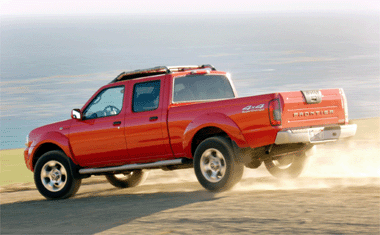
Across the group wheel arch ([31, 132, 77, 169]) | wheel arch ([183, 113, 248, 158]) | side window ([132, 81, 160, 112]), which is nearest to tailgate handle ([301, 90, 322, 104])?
wheel arch ([183, 113, 248, 158])

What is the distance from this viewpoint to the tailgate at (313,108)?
8148mm

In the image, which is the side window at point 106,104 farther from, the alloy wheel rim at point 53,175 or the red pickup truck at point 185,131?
the alloy wheel rim at point 53,175

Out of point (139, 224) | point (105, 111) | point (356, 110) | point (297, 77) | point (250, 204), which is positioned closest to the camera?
point (139, 224)

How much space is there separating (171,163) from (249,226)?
289 centimetres

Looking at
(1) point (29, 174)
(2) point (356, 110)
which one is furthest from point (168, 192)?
(2) point (356, 110)

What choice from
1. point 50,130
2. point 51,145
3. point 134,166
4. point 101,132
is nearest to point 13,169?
point 51,145

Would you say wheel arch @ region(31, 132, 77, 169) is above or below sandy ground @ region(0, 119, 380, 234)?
above

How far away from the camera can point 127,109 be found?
9.73 metres

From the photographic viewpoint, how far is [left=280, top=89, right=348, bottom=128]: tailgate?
8.15 m

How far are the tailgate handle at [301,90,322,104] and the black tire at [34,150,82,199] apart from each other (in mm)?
4180

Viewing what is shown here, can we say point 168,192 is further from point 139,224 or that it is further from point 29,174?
point 29,174

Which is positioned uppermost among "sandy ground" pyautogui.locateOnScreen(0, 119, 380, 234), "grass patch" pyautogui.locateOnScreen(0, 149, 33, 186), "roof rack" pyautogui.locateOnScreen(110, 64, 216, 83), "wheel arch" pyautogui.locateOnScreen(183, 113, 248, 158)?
"roof rack" pyautogui.locateOnScreen(110, 64, 216, 83)

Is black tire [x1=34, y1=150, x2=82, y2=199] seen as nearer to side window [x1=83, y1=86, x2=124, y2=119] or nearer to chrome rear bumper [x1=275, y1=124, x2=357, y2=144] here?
side window [x1=83, y1=86, x2=124, y2=119]

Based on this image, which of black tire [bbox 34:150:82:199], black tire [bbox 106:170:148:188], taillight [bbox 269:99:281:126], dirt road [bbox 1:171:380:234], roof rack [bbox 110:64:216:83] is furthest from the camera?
black tire [bbox 106:170:148:188]
